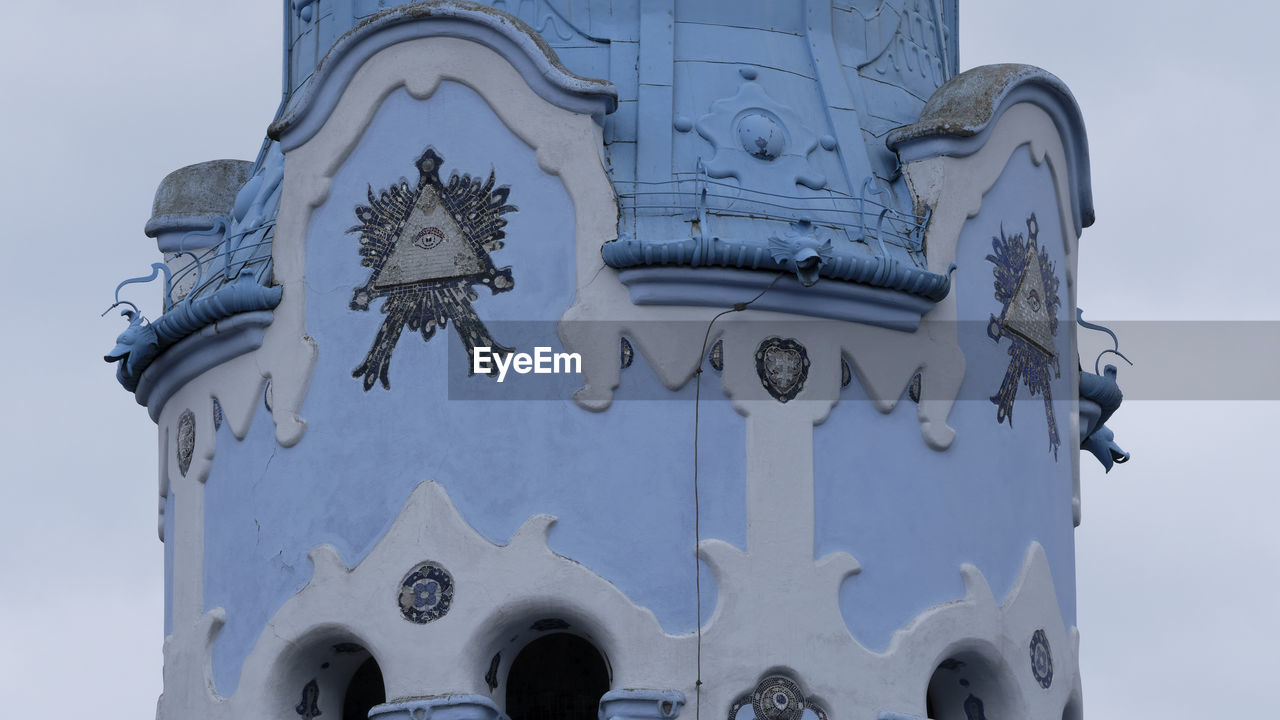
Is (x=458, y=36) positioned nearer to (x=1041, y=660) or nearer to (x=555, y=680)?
(x=555, y=680)

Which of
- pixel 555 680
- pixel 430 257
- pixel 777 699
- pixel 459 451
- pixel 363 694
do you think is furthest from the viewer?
pixel 555 680

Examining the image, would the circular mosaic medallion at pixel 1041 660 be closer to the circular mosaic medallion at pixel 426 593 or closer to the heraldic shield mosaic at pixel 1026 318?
the heraldic shield mosaic at pixel 1026 318

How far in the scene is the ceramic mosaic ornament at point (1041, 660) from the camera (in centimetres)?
1977

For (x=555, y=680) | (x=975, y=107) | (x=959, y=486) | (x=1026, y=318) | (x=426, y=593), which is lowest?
(x=555, y=680)

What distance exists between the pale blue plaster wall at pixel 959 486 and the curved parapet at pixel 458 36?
2526 millimetres

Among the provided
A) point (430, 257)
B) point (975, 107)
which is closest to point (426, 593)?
point (430, 257)

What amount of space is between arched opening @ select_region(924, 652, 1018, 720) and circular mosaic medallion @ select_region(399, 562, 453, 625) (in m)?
3.16

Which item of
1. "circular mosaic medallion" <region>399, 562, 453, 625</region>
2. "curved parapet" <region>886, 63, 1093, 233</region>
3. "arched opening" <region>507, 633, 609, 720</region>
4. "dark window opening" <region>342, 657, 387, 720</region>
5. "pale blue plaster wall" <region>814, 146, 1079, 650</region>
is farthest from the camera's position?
"arched opening" <region>507, 633, 609, 720</region>

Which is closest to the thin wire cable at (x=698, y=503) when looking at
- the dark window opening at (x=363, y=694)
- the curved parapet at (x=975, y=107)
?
the curved parapet at (x=975, y=107)

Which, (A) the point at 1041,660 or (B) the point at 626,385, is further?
(A) the point at 1041,660

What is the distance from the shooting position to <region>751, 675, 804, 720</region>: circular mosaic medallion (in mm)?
18438

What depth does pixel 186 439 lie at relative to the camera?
2030cm

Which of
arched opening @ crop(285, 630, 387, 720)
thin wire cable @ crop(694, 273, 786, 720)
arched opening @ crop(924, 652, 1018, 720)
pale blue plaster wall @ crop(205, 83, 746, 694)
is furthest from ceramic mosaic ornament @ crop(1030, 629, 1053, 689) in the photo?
arched opening @ crop(285, 630, 387, 720)

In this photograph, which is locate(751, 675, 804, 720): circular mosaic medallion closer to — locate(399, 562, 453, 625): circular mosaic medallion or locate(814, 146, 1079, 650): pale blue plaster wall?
locate(814, 146, 1079, 650): pale blue plaster wall
